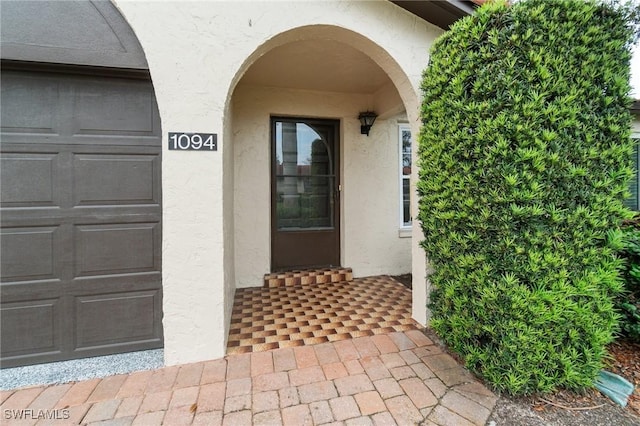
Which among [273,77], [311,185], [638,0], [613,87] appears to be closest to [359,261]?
[311,185]

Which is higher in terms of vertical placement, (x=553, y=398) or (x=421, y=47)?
(x=421, y=47)

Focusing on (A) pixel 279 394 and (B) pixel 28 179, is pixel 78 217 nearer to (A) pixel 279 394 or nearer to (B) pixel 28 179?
(B) pixel 28 179

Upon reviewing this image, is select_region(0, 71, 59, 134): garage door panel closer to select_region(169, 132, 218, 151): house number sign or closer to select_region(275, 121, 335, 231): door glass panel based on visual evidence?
select_region(169, 132, 218, 151): house number sign

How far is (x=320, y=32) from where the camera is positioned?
2.50 meters

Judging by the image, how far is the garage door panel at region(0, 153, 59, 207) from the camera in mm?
2078

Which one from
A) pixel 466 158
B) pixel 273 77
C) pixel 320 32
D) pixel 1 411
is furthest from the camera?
pixel 273 77

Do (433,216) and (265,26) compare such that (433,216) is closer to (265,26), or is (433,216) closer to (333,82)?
(265,26)

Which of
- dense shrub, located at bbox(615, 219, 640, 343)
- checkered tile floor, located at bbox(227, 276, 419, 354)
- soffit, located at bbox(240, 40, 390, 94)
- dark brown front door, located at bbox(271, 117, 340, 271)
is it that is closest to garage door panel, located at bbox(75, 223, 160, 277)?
checkered tile floor, located at bbox(227, 276, 419, 354)

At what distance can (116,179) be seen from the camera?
7.32 ft

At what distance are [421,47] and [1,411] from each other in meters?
4.19

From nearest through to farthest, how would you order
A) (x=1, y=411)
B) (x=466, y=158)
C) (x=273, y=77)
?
(x=1, y=411), (x=466, y=158), (x=273, y=77)

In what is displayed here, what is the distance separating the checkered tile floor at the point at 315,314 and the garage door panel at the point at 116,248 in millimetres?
1048

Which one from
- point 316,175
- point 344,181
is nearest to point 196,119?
point 316,175

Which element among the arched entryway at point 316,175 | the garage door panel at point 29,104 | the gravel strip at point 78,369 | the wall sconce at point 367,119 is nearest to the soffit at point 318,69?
the arched entryway at point 316,175
